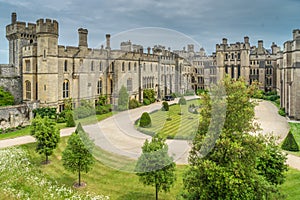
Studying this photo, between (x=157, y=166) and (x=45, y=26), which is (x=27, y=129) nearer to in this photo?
(x=45, y=26)

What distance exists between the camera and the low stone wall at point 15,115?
82.7 ft

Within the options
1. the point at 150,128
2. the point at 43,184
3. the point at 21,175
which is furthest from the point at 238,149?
the point at 150,128

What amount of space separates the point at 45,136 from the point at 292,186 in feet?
45.4

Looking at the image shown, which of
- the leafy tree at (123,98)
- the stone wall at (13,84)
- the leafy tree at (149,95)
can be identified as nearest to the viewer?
the stone wall at (13,84)

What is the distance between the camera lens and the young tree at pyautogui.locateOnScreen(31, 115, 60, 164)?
16.2m

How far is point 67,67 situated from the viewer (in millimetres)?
31391

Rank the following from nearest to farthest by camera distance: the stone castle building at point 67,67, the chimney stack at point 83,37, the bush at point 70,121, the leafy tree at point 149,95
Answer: the bush at point 70,121 → the stone castle building at point 67,67 → the chimney stack at point 83,37 → the leafy tree at point 149,95

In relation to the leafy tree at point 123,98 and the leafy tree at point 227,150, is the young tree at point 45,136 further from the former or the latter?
the leafy tree at point 123,98

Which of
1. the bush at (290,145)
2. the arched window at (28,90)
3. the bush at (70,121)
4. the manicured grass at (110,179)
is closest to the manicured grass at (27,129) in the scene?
the bush at (70,121)

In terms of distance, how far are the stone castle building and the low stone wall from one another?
1838mm

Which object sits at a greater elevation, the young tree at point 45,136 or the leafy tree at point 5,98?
the leafy tree at point 5,98

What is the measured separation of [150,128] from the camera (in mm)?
25031

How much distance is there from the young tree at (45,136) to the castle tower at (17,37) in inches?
769

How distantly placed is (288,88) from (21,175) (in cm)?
2960
